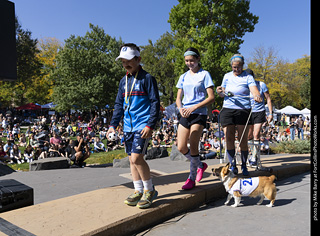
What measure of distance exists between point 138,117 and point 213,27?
26613mm

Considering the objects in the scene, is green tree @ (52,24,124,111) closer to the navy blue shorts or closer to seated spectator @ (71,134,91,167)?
seated spectator @ (71,134,91,167)

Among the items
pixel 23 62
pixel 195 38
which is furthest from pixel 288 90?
pixel 23 62

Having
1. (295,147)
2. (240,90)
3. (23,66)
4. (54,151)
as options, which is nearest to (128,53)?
(240,90)

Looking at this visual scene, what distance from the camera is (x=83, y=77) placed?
37.7m

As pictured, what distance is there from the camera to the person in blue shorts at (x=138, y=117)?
325 cm

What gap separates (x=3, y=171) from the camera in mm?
6414

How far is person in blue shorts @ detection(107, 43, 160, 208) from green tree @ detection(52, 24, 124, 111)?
33.2 meters

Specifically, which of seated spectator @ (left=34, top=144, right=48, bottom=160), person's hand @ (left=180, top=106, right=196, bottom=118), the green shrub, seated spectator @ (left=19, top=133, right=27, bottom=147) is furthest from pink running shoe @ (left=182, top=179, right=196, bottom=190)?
seated spectator @ (left=19, top=133, right=27, bottom=147)

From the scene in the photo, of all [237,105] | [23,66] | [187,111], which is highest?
[23,66]

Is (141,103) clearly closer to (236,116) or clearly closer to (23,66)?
(236,116)

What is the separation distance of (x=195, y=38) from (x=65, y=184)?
25.2m

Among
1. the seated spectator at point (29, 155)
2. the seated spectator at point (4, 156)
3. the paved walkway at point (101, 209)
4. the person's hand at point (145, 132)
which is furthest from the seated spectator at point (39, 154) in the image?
the person's hand at point (145, 132)

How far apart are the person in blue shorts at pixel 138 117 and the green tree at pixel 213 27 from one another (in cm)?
2493

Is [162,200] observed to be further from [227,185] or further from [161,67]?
[161,67]
